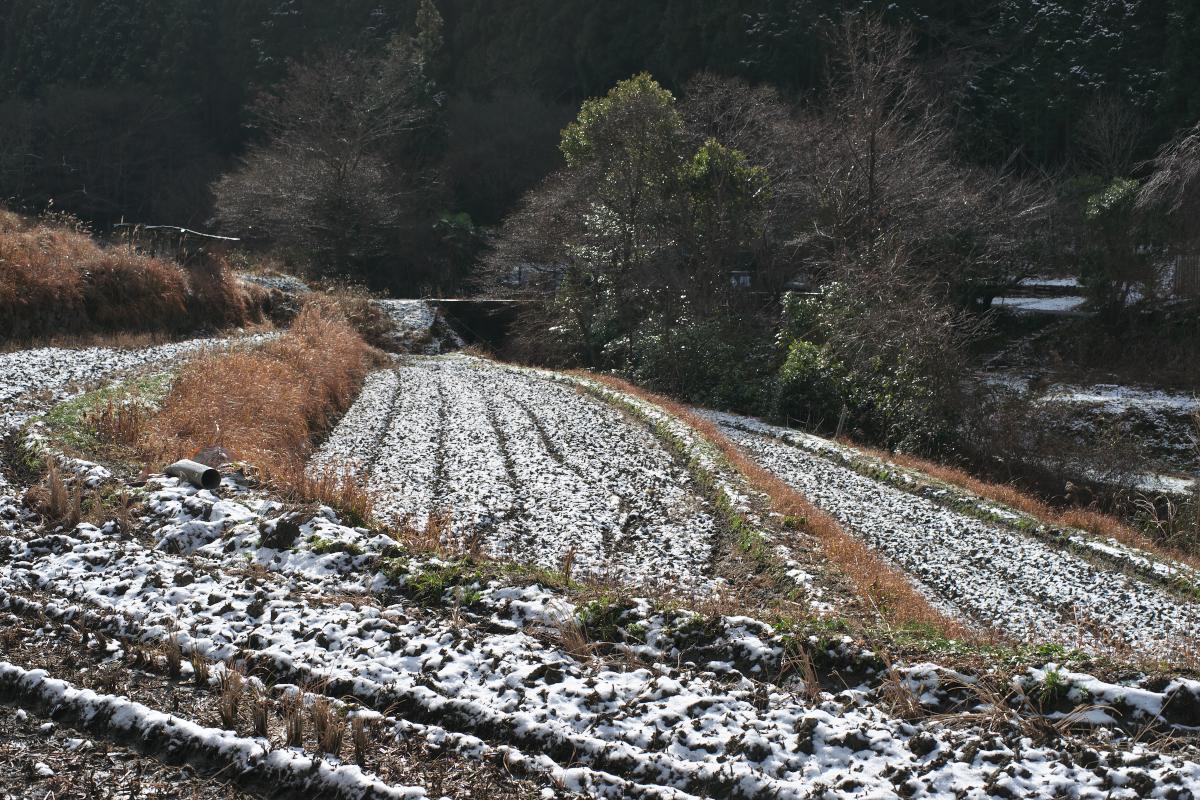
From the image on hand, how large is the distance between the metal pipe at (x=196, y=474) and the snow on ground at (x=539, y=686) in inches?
36.3

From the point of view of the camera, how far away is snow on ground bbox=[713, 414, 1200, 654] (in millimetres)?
7461

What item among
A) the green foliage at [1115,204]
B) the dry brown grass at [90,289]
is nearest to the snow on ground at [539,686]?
the dry brown grass at [90,289]

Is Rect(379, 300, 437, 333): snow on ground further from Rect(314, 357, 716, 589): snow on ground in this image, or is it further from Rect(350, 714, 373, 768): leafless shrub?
Rect(350, 714, 373, 768): leafless shrub

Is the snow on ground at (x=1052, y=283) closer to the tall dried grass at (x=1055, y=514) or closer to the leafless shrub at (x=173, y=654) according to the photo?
the tall dried grass at (x=1055, y=514)

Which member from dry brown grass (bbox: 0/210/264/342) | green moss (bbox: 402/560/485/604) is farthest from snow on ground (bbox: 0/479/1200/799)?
dry brown grass (bbox: 0/210/264/342)

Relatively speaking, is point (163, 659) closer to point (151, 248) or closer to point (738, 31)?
point (151, 248)

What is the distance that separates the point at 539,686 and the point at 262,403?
27.6 ft

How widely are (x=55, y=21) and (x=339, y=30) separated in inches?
697

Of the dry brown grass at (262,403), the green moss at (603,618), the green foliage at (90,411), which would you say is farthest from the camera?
the dry brown grass at (262,403)

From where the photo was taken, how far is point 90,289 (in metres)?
17.0

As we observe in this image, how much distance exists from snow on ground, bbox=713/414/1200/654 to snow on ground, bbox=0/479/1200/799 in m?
1.72

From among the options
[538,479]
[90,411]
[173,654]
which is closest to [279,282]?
[90,411]

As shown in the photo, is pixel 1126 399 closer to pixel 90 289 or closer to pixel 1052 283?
pixel 1052 283

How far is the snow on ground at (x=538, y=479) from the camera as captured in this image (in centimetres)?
810
